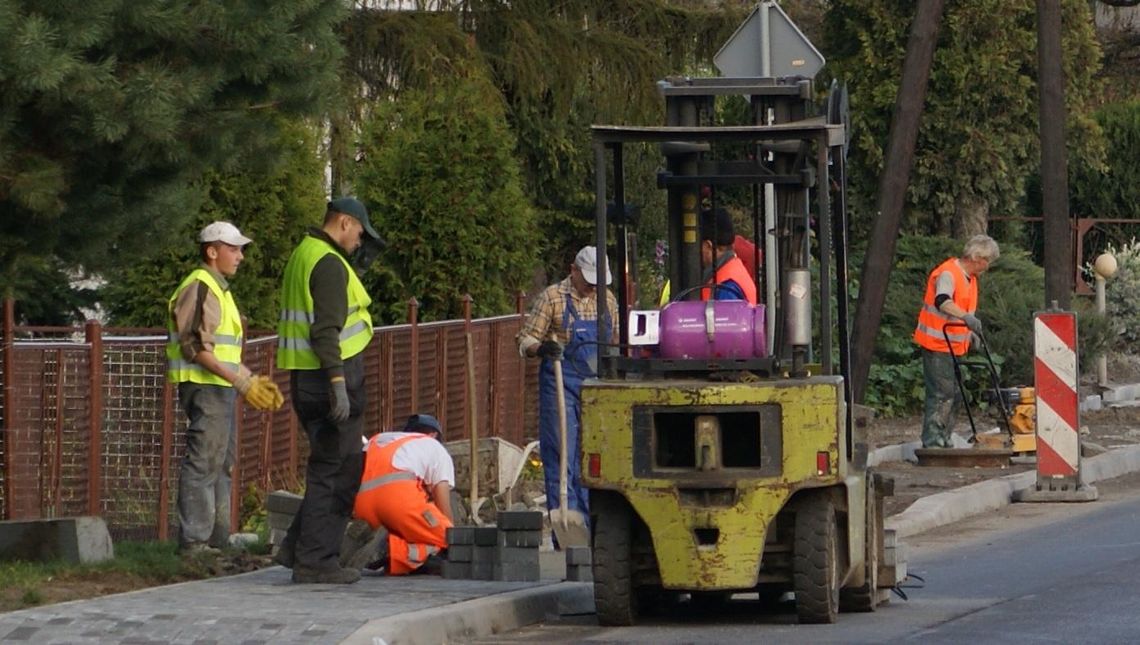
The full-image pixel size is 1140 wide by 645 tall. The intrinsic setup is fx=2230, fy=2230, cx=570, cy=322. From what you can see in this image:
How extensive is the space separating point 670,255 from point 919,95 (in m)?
7.86

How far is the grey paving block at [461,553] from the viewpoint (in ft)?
36.6

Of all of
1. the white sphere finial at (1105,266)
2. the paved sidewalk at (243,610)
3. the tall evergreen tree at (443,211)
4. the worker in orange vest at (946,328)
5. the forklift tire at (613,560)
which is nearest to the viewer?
the paved sidewalk at (243,610)

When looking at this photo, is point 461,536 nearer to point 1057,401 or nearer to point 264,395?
point 264,395

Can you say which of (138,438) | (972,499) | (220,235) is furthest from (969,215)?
(220,235)

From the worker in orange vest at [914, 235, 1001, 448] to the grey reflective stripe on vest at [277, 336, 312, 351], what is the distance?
27.1 ft

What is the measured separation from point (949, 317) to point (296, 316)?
832cm

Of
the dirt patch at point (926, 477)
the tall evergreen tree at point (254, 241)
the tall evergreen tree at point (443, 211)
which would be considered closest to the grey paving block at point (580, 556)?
the dirt patch at point (926, 477)

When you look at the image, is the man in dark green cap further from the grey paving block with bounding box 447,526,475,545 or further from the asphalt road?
the asphalt road

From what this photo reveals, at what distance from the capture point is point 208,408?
1166 centimetres

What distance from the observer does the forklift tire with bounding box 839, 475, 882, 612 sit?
10680 mm

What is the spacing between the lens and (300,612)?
940 cm

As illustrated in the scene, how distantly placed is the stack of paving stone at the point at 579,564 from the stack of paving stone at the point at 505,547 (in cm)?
19

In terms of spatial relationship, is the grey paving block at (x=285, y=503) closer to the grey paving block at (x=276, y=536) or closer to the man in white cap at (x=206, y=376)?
the grey paving block at (x=276, y=536)

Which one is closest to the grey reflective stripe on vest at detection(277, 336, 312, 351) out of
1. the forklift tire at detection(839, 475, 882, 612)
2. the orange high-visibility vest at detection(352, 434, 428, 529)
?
the orange high-visibility vest at detection(352, 434, 428, 529)
